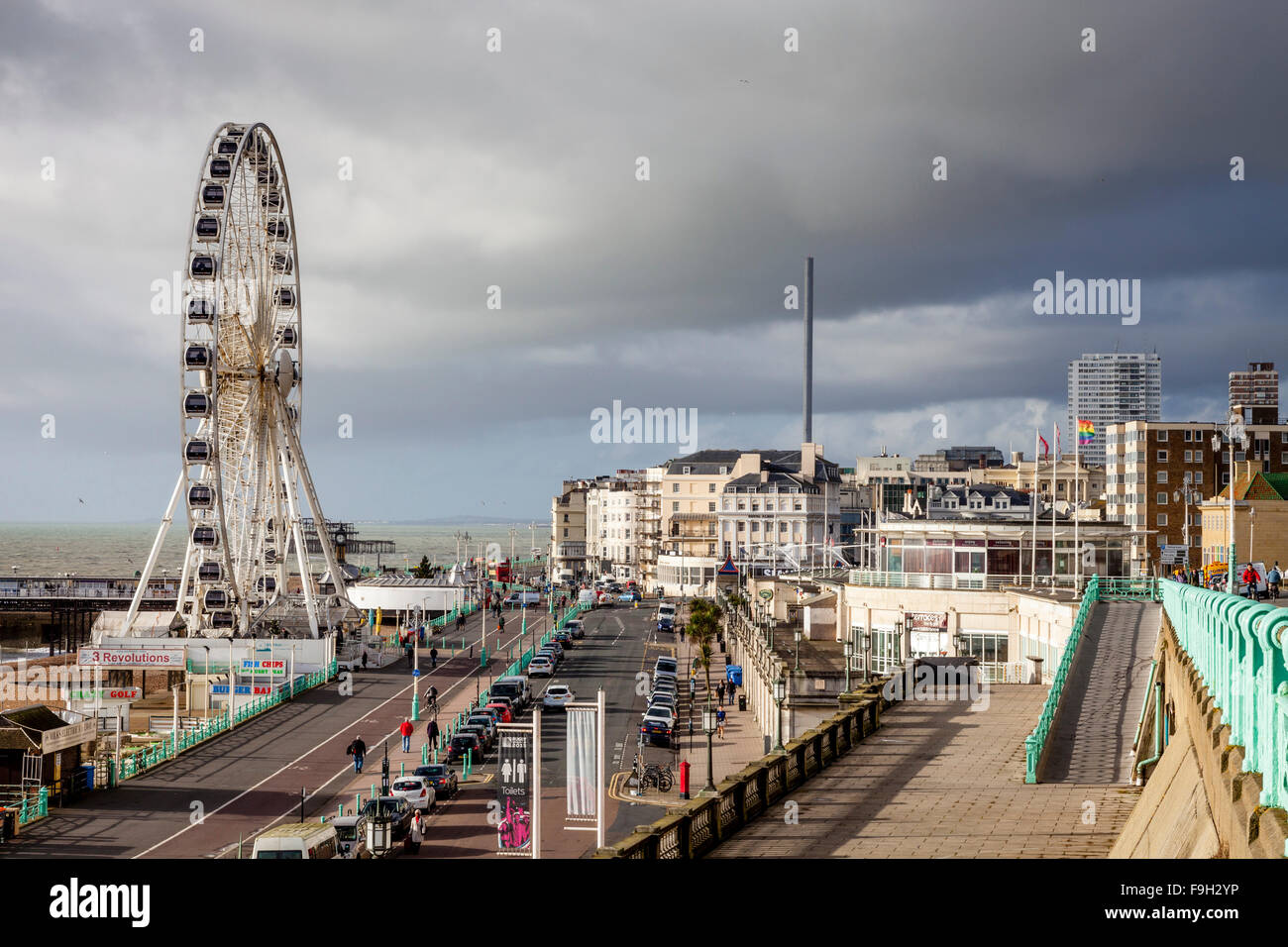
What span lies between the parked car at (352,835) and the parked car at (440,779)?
6383 mm

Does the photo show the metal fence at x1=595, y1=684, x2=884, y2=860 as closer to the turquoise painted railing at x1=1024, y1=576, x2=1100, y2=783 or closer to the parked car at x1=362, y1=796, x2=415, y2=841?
the turquoise painted railing at x1=1024, y1=576, x2=1100, y2=783

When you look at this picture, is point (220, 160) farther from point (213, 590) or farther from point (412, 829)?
point (412, 829)

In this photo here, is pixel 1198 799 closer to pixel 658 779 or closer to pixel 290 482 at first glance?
pixel 658 779

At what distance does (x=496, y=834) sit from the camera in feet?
110

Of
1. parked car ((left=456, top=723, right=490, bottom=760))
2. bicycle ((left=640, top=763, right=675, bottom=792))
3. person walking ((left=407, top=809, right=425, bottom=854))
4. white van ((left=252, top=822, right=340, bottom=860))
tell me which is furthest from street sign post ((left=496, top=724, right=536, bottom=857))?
parked car ((left=456, top=723, right=490, bottom=760))

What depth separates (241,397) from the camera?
245ft

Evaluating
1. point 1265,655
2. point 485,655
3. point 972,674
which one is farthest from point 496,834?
point 485,655

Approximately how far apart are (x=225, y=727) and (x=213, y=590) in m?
21.6

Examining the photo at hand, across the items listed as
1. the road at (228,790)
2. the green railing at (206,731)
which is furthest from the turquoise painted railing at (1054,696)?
the green railing at (206,731)

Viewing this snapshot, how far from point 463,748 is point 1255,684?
38.0 m

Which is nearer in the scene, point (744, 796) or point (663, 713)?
point (744, 796)

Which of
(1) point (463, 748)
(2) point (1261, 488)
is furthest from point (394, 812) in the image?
(2) point (1261, 488)

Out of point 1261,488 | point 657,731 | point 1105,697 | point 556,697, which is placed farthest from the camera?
point 1261,488

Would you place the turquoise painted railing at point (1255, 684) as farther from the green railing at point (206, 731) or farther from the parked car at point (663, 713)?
the parked car at point (663, 713)
